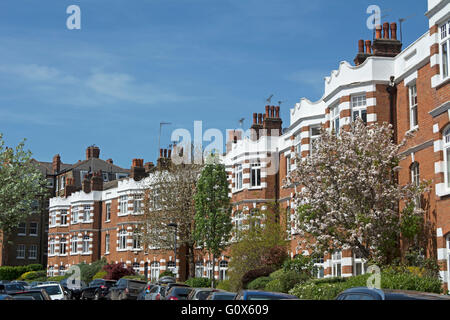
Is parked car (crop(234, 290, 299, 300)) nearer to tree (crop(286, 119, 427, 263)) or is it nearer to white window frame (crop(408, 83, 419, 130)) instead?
tree (crop(286, 119, 427, 263))

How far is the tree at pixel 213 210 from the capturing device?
4316 cm

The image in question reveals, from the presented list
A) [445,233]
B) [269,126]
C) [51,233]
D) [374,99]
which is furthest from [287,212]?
[51,233]

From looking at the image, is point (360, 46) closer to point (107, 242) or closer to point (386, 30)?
point (386, 30)

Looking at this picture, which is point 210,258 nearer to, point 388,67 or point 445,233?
point 388,67

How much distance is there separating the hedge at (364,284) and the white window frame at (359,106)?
828 cm

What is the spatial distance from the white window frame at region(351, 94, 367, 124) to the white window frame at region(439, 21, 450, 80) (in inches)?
290

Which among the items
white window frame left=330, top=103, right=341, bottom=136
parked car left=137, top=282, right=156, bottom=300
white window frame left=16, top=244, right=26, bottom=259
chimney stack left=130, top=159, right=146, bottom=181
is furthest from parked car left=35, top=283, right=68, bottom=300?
white window frame left=16, top=244, right=26, bottom=259

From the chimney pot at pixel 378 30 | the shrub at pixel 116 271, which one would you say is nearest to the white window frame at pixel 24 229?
the shrub at pixel 116 271

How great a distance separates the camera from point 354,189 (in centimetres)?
2578

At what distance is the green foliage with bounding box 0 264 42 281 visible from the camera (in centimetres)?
7594

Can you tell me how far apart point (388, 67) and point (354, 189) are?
787 cm

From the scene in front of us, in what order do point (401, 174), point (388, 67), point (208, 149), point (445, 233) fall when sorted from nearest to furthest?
point (445, 233) < point (401, 174) < point (388, 67) < point (208, 149)

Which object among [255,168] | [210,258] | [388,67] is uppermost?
[388,67]
